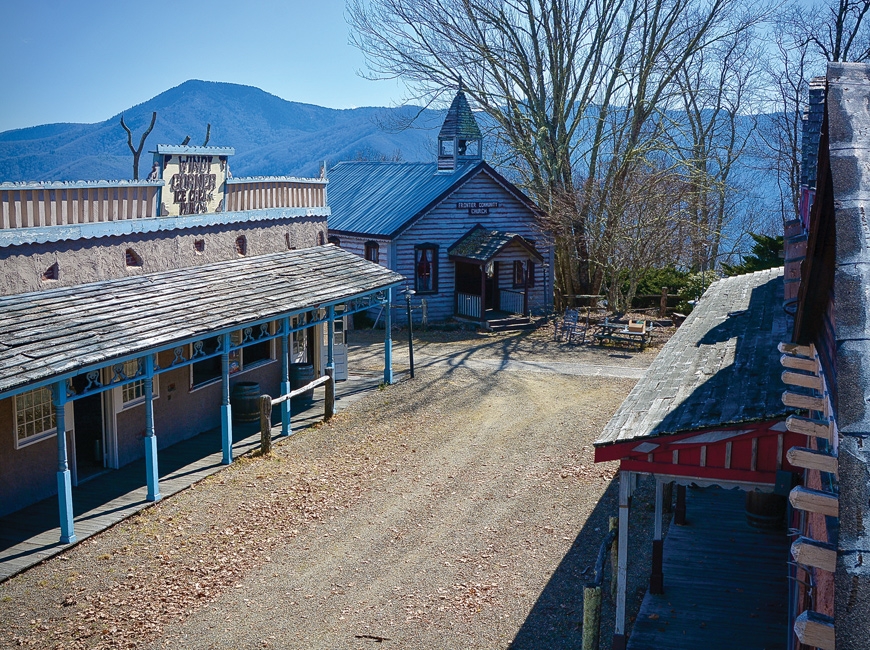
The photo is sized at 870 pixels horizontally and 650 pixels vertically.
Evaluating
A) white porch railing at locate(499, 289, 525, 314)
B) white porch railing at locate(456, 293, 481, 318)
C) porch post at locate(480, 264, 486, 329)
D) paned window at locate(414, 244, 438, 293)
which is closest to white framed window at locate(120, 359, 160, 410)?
porch post at locate(480, 264, 486, 329)

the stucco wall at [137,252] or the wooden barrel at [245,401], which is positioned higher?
the stucco wall at [137,252]

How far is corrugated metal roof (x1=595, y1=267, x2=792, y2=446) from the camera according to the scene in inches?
322

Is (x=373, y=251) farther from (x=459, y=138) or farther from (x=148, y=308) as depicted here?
(x=148, y=308)

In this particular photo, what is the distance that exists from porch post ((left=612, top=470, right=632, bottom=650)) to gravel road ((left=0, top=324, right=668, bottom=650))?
731 mm

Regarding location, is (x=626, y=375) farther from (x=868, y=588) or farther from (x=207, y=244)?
(x=868, y=588)

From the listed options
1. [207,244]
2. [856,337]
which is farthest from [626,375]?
[856,337]

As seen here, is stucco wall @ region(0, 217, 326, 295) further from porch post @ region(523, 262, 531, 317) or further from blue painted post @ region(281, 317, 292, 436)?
porch post @ region(523, 262, 531, 317)

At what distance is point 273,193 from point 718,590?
1399 centimetres

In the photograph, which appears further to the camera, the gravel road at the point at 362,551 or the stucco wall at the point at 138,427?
the stucco wall at the point at 138,427

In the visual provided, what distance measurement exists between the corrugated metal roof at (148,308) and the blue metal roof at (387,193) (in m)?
11.2

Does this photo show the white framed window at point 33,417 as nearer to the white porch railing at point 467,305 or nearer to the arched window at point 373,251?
the arched window at point 373,251

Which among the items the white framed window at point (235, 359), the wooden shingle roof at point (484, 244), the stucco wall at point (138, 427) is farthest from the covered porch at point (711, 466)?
the wooden shingle roof at point (484, 244)

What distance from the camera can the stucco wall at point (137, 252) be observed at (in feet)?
43.5

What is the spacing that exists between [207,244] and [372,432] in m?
5.31
